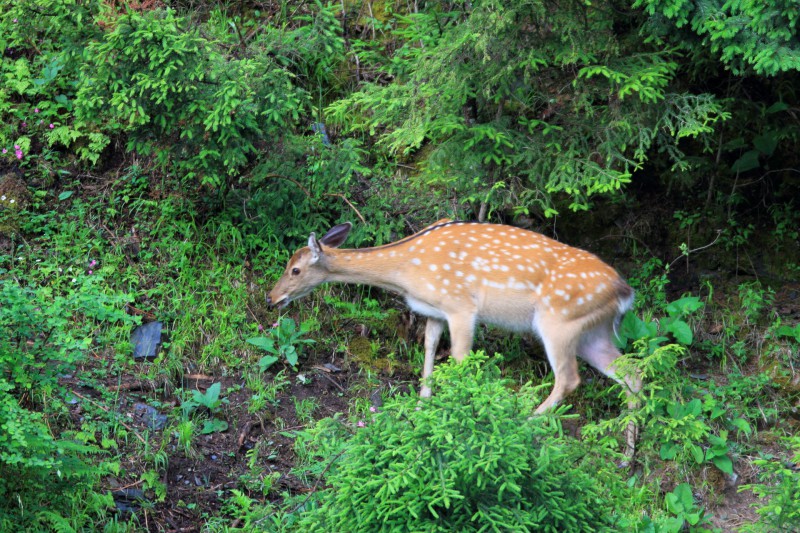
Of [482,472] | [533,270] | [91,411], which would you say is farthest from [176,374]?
[482,472]

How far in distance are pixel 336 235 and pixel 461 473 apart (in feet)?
13.3

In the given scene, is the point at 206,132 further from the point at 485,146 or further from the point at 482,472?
the point at 482,472

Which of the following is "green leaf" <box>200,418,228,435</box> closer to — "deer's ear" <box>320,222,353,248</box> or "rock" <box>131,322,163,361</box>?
"rock" <box>131,322,163,361</box>

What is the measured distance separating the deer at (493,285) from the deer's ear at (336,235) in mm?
41

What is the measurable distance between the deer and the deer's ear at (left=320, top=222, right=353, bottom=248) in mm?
41

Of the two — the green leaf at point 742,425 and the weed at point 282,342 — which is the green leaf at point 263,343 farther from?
the green leaf at point 742,425

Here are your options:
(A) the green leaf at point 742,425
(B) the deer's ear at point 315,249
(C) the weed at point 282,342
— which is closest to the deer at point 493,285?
(B) the deer's ear at point 315,249

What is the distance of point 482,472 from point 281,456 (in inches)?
115

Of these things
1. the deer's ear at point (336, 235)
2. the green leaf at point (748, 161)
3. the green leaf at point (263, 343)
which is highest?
the green leaf at point (748, 161)

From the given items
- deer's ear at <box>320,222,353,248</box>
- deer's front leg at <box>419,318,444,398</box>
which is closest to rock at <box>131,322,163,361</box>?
deer's ear at <box>320,222,353,248</box>

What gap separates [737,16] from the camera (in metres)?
6.67

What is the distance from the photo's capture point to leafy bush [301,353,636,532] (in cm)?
428

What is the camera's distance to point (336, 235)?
8117mm

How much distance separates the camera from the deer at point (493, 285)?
24.4 ft
